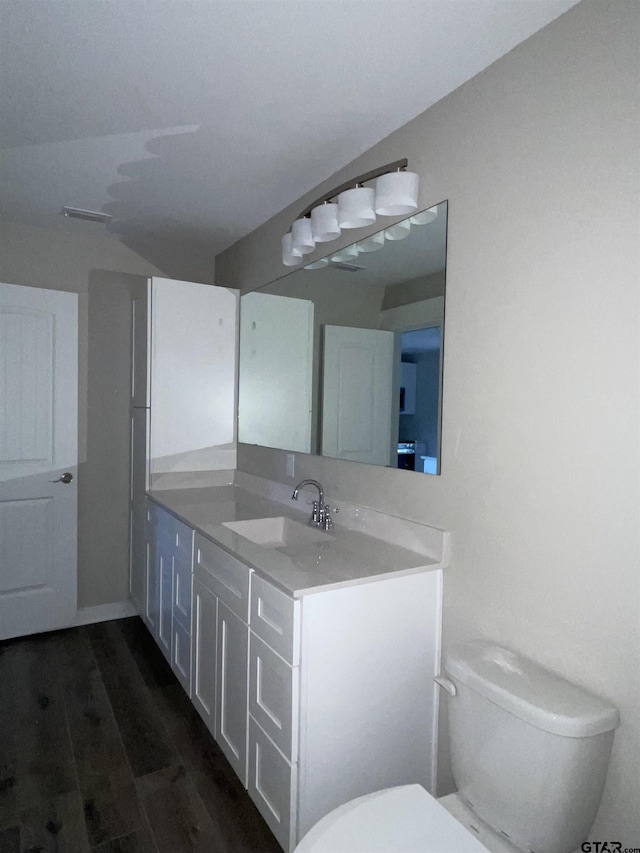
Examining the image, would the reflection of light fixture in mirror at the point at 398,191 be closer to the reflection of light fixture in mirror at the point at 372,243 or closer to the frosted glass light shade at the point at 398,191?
the frosted glass light shade at the point at 398,191

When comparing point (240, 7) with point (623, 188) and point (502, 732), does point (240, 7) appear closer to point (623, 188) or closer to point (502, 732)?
point (623, 188)

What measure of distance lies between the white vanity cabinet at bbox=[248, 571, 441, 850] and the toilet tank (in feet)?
0.98

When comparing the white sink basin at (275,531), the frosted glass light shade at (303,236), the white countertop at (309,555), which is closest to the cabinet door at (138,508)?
the white countertop at (309,555)

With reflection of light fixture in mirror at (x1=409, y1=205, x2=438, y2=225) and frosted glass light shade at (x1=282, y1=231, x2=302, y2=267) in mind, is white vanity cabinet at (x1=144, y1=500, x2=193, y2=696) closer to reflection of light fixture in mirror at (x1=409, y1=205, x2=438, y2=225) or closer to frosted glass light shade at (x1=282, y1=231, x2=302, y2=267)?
frosted glass light shade at (x1=282, y1=231, x2=302, y2=267)

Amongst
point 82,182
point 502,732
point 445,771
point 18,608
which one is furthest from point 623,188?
point 18,608

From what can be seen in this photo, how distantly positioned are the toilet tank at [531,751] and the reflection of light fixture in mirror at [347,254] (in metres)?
1.53

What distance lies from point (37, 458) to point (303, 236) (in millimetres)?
1993

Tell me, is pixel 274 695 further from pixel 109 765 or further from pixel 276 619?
pixel 109 765

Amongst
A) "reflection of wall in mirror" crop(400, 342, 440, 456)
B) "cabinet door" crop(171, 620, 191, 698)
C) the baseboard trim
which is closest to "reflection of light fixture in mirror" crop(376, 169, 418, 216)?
"reflection of wall in mirror" crop(400, 342, 440, 456)

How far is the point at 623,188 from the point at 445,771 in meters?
1.75

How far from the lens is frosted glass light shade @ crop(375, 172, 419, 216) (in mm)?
1668

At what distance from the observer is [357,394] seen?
209 cm

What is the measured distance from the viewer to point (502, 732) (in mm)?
1180

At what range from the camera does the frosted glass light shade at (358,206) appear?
5.81ft
